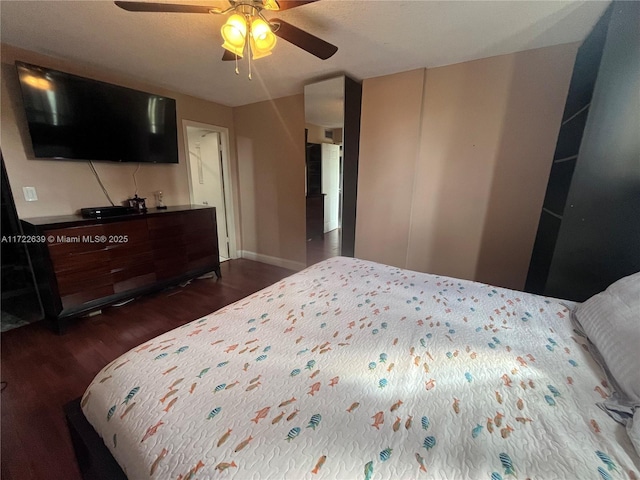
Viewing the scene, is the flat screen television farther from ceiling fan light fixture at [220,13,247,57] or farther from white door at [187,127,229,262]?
ceiling fan light fixture at [220,13,247,57]

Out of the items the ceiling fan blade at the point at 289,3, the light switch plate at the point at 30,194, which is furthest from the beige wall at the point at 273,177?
the light switch plate at the point at 30,194

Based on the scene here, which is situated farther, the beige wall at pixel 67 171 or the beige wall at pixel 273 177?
the beige wall at pixel 273 177

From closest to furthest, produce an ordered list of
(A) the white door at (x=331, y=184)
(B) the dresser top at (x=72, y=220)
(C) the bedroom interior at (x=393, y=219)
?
(C) the bedroom interior at (x=393, y=219), (B) the dresser top at (x=72, y=220), (A) the white door at (x=331, y=184)

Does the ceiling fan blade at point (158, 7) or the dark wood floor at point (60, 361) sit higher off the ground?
the ceiling fan blade at point (158, 7)

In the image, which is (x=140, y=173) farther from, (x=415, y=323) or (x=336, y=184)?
(x=415, y=323)

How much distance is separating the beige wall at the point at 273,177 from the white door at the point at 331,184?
0.31 metres

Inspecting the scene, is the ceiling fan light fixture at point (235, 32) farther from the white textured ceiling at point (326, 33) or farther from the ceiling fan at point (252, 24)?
the white textured ceiling at point (326, 33)

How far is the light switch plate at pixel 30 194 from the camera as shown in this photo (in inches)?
84.7

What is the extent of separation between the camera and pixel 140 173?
288 cm

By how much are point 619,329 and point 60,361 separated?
3123 mm

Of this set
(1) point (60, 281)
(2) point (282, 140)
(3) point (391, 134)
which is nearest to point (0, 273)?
(1) point (60, 281)

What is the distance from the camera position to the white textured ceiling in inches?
60.7

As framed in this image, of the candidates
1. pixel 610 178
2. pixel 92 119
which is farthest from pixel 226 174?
pixel 610 178

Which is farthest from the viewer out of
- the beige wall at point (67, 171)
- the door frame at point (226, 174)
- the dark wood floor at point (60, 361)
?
the door frame at point (226, 174)
